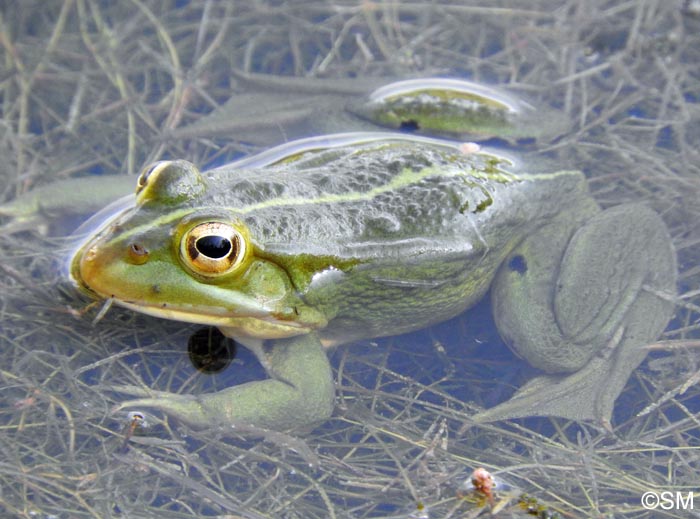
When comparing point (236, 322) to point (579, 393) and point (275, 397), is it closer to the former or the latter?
point (275, 397)

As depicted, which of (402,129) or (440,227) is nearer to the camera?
(440,227)

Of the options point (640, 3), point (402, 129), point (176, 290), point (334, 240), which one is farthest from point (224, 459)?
point (640, 3)

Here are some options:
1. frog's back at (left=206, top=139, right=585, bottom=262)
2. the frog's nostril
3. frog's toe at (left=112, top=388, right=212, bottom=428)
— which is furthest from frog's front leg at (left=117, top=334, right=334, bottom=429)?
the frog's nostril

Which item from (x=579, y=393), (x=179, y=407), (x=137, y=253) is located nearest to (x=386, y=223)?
(x=137, y=253)

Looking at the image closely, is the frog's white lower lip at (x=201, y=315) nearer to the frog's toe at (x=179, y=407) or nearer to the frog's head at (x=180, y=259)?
the frog's head at (x=180, y=259)

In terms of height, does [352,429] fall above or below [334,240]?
below

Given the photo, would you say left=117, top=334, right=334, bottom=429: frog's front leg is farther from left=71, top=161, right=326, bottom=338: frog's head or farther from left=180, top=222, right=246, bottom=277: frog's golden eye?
left=180, top=222, right=246, bottom=277: frog's golden eye

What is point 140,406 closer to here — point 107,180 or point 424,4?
point 107,180
